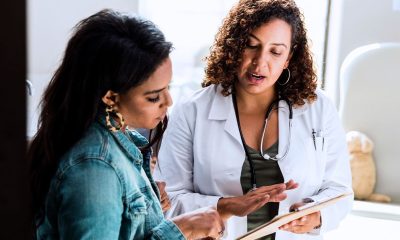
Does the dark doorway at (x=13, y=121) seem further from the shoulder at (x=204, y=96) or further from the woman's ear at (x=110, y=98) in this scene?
the shoulder at (x=204, y=96)

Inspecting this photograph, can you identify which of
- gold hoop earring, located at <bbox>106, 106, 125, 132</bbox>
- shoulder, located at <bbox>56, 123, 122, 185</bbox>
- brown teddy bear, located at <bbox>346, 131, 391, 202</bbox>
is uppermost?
gold hoop earring, located at <bbox>106, 106, 125, 132</bbox>

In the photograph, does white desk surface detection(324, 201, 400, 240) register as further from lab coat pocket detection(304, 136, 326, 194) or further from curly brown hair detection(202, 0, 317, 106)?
curly brown hair detection(202, 0, 317, 106)

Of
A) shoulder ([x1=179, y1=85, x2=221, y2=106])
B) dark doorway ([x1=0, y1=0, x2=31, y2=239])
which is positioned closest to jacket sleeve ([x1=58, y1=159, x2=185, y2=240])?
dark doorway ([x1=0, y1=0, x2=31, y2=239])

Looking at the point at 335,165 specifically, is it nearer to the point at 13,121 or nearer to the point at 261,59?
the point at 261,59

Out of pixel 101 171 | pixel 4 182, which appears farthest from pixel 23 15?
pixel 101 171

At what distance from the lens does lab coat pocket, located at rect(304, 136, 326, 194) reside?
164 cm

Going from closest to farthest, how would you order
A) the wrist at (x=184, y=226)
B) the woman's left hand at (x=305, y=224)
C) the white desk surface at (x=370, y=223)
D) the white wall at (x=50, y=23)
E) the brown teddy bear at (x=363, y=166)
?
1. the wrist at (x=184, y=226)
2. the woman's left hand at (x=305, y=224)
3. the white desk surface at (x=370, y=223)
4. the brown teddy bear at (x=363, y=166)
5. the white wall at (x=50, y=23)

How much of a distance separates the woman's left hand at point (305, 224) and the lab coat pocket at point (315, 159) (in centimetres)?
8

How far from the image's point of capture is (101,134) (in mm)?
919

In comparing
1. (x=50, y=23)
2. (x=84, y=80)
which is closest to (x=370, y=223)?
(x=84, y=80)

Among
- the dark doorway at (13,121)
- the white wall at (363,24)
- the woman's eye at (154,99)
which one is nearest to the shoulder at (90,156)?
the woman's eye at (154,99)

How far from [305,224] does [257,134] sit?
291 mm

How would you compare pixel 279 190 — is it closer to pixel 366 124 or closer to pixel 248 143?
pixel 248 143

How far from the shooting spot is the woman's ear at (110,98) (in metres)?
0.94
